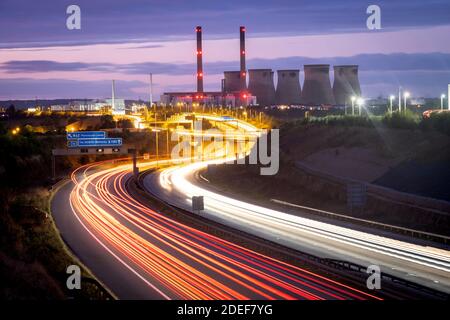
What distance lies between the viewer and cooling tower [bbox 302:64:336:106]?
369ft

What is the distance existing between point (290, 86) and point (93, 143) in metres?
76.5

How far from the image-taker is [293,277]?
1959 centimetres

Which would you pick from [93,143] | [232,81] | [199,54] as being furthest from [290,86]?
[93,143]

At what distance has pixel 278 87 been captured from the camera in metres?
126

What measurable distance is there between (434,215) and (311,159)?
2260 centimetres

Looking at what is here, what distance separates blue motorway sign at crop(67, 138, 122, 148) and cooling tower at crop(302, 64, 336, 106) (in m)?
66.8

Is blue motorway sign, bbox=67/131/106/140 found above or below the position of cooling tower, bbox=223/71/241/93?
below

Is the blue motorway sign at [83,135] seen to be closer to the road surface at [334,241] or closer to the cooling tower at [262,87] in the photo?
the road surface at [334,241]

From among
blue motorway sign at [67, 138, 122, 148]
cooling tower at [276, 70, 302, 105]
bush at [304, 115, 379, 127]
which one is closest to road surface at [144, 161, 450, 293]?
blue motorway sign at [67, 138, 122, 148]

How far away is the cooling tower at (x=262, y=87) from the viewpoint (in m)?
128

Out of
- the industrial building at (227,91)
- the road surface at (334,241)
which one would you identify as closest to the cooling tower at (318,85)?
the industrial building at (227,91)

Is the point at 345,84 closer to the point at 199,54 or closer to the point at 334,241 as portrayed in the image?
the point at 199,54

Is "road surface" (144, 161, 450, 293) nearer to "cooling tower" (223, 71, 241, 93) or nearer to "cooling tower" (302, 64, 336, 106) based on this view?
"cooling tower" (302, 64, 336, 106)

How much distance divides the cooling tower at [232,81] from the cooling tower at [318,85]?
669 inches
